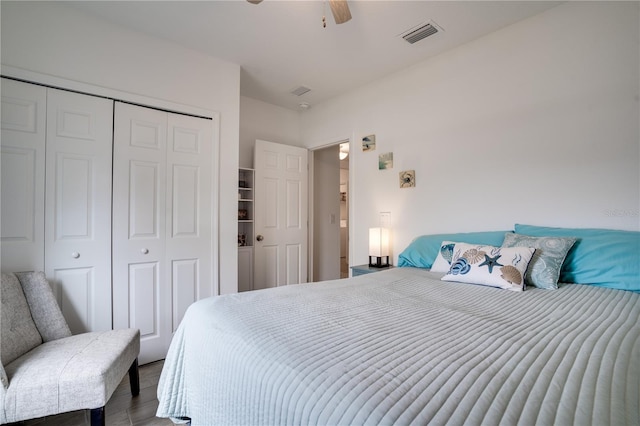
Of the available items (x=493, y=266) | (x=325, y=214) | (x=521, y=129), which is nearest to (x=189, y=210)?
(x=325, y=214)

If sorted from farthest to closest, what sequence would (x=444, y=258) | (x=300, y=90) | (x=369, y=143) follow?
(x=300, y=90)
(x=369, y=143)
(x=444, y=258)

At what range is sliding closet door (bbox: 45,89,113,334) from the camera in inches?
77.8

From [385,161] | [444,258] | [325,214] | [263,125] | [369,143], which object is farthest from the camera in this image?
[325,214]

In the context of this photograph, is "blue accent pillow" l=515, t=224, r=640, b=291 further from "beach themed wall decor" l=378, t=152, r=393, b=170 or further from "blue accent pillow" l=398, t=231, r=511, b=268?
"beach themed wall decor" l=378, t=152, r=393, b=170

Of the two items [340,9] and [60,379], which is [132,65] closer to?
[340,9]

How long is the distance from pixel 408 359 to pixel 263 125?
3.51 metres

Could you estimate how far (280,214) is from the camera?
143 inches

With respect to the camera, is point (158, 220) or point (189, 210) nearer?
point (158, 220)

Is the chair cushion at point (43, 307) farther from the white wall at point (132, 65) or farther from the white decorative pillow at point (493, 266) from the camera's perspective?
the white decorative pillow at point (493, 266)

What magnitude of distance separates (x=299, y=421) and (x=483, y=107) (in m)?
2.61

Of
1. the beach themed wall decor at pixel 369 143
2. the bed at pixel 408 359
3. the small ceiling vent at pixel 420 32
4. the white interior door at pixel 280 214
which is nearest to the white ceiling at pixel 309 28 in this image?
the small ceiling vent at pixel 420 32

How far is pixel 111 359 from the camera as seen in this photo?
4.80 ft

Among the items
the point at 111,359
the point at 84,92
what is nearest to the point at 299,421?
the point at 111,359

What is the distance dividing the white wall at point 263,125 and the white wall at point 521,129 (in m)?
1.29
